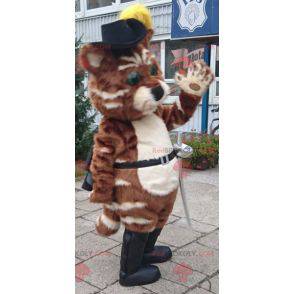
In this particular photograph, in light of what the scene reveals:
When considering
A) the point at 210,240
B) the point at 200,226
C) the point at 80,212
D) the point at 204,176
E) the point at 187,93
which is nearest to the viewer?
the point at 187,93

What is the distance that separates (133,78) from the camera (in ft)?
5.57

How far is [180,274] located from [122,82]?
1042 millimetres

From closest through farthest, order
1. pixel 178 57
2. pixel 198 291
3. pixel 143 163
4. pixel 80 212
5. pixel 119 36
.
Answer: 1. pixel 119 36
2. pixel 143 163
3. pixel 198 291
4. pixel 178 57
5. pixel 80 212

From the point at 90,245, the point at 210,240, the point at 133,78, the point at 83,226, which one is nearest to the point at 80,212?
the point at 83,226

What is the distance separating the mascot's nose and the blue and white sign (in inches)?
21.4

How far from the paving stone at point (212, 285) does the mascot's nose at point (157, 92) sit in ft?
3.11

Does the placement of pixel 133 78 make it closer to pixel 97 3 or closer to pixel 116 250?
pixel 97 3

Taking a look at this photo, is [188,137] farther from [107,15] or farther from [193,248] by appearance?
[107,15]

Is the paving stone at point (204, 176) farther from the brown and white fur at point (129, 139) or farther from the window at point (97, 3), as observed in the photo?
the window at point (97, 3)

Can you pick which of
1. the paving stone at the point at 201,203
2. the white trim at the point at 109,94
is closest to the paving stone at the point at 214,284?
the paving stone at the point at 201,203

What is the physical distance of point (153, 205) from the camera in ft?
5.92

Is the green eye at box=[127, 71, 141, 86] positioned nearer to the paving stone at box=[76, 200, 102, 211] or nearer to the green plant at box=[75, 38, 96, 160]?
the paving stone at box=[76, 200, 102, 211]

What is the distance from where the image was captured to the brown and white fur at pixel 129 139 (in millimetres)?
1704
